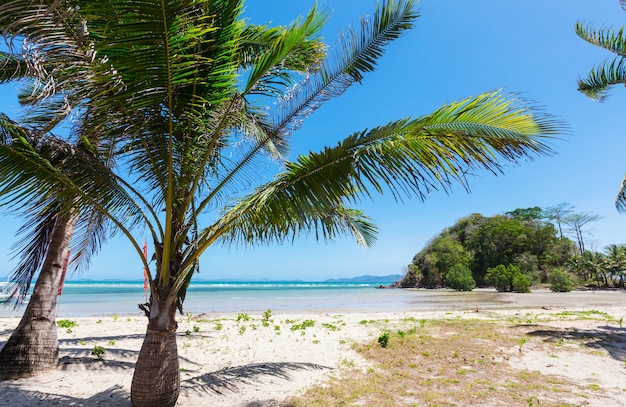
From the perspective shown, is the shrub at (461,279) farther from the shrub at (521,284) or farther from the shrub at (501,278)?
the shrub at (521,284)

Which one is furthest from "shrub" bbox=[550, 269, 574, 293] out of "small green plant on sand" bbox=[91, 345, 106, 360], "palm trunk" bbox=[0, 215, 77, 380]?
"palm trunk" bbox=[0, 215, 77, 380]

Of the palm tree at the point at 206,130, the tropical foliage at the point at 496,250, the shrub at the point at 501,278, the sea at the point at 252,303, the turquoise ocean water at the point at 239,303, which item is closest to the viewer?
the palm tree at the point at 206,130

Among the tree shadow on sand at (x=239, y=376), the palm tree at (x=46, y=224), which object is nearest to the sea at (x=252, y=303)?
the palm tree at (x=46, y=224)

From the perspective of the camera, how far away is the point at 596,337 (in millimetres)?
6898

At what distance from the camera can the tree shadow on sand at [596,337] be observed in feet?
19.5

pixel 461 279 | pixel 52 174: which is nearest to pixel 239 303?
pixel 52 174

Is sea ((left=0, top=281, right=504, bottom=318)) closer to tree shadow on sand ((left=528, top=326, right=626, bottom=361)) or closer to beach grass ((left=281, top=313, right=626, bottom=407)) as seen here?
beach grass ((left=281, top=313, right=626, bottom=407))

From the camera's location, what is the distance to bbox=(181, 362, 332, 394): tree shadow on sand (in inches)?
171

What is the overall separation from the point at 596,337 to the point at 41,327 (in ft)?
31.7

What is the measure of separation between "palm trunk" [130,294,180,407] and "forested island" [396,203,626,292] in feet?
120

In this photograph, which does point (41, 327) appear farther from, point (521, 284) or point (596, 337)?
point (521, 284)

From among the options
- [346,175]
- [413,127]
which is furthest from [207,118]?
[413,127]

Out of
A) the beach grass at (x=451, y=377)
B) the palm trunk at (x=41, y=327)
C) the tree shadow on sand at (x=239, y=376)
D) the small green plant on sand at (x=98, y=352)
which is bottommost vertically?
the beach grass at (x=451, y=377)

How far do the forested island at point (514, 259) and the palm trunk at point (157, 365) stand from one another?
36.5 m
